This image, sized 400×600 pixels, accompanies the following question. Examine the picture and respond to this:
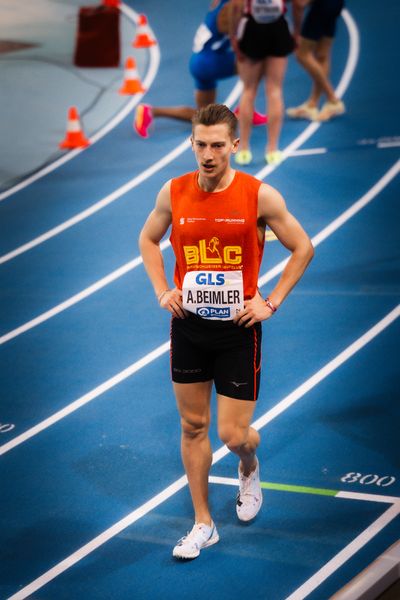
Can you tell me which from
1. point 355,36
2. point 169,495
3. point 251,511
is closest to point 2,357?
point 169,495

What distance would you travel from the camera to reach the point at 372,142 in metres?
13.3

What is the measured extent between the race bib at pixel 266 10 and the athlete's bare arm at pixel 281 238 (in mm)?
6544

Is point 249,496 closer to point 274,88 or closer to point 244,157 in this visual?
point 274,88

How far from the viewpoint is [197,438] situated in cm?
613

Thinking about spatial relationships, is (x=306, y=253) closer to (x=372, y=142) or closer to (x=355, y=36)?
(x=372, y=142)

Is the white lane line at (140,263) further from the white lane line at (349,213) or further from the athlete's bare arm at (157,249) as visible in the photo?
the athlete's bare arm at (157,249)

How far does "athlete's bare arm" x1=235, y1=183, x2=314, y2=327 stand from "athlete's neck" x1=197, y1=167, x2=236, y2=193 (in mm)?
183

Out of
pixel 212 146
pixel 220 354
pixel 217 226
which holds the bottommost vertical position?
pixel 220 354

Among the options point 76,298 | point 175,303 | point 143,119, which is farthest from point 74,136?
point 175,303

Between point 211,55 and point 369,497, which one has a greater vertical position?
point 211,55

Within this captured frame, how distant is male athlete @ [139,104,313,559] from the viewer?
5.66 meters

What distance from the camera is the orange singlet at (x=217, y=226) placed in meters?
5.66

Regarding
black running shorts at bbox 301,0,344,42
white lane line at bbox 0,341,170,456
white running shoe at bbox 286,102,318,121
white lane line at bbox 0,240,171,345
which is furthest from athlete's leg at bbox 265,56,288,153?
white lane line at bbox 0,341,170,456

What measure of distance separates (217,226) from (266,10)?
682cm
